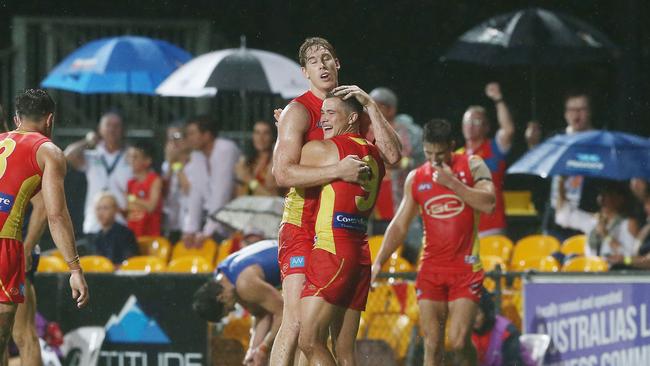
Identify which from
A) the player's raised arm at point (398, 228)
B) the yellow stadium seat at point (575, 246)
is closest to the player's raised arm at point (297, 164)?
the player's raised arm at point (398, 228)

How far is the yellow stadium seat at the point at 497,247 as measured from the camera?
1242 cm

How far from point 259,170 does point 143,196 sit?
1.27 m

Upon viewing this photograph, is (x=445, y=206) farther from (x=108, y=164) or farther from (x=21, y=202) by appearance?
(x=108, y=164)

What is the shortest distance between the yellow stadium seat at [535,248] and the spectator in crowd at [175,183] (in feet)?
Result: 11.6

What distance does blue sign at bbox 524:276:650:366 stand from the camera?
1077 centimetres

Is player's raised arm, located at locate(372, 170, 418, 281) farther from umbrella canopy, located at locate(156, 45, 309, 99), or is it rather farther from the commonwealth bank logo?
umbrella canopy, located at locate(156, 45, 309, 99)

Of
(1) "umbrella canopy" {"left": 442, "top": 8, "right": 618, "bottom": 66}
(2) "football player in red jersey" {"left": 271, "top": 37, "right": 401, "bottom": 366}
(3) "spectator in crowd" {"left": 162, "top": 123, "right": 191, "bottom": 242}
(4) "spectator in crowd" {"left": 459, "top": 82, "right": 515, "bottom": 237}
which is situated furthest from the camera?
(3) "spectator in crowd" {"left": 162, "top": 123, "right": 191, "bottom": 242}

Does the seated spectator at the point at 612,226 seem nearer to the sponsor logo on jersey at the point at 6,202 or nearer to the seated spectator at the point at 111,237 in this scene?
the seated spectator at the point at 111,237

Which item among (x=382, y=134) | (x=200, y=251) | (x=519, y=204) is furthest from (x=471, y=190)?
(x=519, y=204)

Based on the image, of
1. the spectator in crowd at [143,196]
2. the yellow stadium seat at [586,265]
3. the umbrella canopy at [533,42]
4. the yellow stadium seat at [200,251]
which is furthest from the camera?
the spectator in crowd at [143,196]

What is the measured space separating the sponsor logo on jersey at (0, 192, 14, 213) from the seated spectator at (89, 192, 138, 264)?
192 inches

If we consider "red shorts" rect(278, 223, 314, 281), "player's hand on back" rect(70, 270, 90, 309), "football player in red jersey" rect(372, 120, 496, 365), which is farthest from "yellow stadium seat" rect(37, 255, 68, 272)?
"red shorts" rect(278, 223, 314, 281)

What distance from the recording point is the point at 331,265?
771cm

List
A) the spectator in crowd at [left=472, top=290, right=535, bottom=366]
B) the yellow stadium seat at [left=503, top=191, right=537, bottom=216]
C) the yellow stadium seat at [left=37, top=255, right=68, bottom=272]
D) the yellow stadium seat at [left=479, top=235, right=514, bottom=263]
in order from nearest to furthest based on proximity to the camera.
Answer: the spectator in crowd at [left=472, top=290, right=535, bottom=366], the yellow stadium seat at [left=37, top=255, right=68, bottom=272], the yellow stadium seat at [left=479, top=235, right=514, bottom=263], the yellow stadium seat at [left=503, top=191, right=537, bottom=216]
